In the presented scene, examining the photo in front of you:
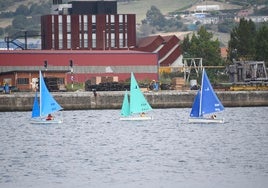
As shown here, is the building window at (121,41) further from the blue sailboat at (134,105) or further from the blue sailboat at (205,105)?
the blue sailboat at (205,105)

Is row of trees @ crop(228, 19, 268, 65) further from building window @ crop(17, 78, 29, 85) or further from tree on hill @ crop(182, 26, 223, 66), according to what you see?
building window @ crop(17, 78, 29, 85)

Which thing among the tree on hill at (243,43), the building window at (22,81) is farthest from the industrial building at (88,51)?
the tree on hill at (243,43)

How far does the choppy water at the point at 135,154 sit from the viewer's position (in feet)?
173

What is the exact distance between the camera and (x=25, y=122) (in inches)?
3725

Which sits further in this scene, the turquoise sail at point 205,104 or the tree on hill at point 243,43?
the tree on hill at point 243,43

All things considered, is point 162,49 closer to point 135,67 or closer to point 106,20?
point 106,20

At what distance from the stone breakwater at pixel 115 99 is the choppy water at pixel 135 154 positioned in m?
14.1

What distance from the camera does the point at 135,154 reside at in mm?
64188

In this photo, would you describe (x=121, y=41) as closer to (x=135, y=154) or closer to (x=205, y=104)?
(x=205, y=104)

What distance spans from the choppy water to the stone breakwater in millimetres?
14124

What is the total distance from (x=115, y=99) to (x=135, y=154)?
4918 centimetres

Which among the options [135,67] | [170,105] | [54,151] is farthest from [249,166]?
[135,67]

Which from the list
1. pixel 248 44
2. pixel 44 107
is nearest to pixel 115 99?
pixel 44 107

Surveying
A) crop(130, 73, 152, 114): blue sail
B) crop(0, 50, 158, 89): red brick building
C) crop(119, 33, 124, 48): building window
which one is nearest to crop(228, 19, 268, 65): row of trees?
Answer: crop(0, 50, 158, 89): red brick building
